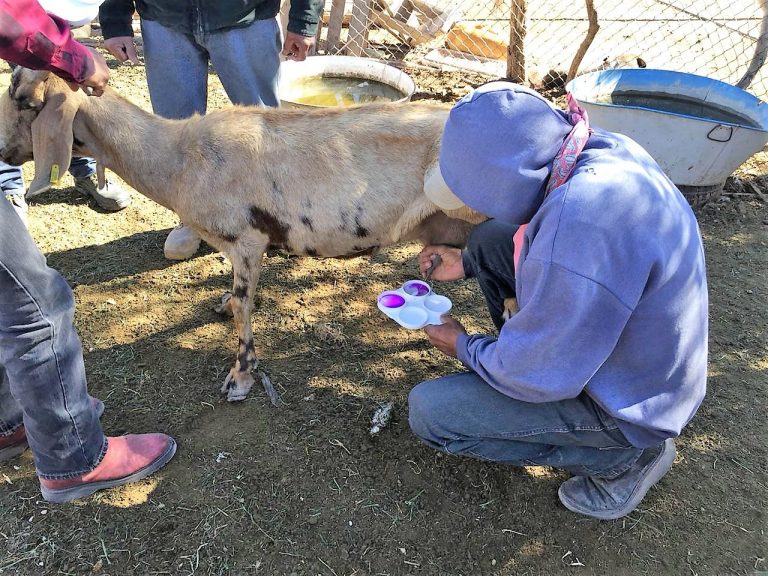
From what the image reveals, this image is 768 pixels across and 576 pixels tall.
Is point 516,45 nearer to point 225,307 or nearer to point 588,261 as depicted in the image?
point 225,307

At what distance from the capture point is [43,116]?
2.82m

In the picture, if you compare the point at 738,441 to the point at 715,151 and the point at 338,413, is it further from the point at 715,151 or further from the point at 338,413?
the point at 715,151

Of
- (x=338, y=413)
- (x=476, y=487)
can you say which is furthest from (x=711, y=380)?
(x=338, y=413)

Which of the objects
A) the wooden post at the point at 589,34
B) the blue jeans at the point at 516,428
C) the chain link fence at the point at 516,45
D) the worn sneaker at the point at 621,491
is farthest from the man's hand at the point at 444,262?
the wooden post at the point at 589,34

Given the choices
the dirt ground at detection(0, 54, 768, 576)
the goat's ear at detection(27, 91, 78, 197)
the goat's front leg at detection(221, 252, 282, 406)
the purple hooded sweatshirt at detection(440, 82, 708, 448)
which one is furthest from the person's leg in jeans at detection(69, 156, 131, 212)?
the purple hooded sweatshirt at detection(440, 82, 708, 448)

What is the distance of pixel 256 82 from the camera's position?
3.81m

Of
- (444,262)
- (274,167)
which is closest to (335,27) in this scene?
(274,167)

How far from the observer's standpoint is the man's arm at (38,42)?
79.3 inches

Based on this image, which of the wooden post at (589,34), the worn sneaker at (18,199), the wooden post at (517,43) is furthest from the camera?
the wooden post at (517,43)

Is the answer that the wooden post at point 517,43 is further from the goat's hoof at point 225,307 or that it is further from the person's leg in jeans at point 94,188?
the goat's hoof at point 225,307

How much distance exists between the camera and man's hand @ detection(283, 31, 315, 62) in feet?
12.8

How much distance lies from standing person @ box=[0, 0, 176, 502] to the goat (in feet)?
1.68

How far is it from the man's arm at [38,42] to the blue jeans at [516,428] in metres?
1.96

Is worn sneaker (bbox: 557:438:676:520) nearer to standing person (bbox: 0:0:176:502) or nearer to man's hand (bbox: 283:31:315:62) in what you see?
standing person (bbox: 0:0:176:502)
